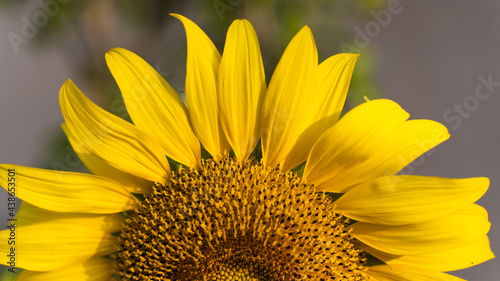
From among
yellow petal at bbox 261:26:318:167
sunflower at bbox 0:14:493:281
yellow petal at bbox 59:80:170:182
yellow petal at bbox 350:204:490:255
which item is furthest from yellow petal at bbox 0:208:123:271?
yellow petal at bbox 350:204:490:255

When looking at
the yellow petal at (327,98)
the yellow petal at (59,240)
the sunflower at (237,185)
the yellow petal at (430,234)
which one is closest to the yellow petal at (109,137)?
the sunflower at (237,185)

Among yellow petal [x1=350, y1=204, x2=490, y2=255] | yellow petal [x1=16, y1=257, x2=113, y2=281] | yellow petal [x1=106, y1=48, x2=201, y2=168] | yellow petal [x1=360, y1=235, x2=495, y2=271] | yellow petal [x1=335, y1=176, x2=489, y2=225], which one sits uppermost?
yellow petal [x1=106, y1=48, x2=201, y2=168]

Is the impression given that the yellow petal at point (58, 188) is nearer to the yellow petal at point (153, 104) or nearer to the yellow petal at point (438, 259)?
the yellow petal at point (153, 104)

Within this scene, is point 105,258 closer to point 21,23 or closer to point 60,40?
point 21,23

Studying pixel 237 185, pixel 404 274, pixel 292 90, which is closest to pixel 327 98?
pixel 292 90

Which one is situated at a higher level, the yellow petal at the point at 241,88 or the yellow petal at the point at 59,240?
the yellow petal at the point at 241,88

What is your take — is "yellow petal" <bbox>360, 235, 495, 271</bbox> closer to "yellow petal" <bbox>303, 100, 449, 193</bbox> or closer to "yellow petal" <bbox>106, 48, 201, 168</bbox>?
"yellow petal" <bbox>303, 100, 449, 193</bbox>
